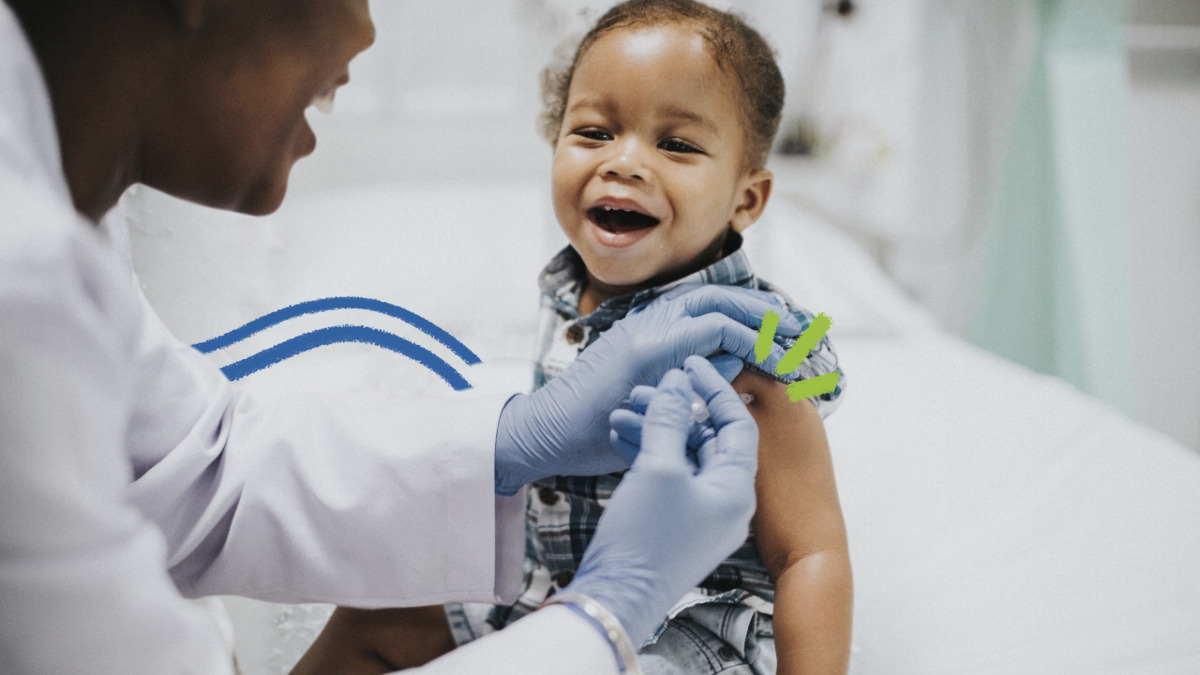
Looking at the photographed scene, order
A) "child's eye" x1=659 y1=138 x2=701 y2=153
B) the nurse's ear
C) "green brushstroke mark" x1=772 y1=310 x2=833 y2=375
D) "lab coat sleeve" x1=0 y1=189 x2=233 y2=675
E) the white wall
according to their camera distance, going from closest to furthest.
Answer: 1. "lab coat sleeve" x1=0 y1=189 x2=233 y2=675
2. the nurse's ear
3. "green brushstroke mark" x1=772 y1=310 x2=833 y2=375
4. "child's eye" x1=659 y1=138 x2=701 y2=153
5. the white wall

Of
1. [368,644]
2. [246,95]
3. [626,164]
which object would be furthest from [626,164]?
[368,644]

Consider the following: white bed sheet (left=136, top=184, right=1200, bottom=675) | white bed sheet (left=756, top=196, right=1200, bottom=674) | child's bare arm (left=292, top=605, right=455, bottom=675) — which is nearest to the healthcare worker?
child's bare arm (left=292, top=605, right=455, bottom=675)

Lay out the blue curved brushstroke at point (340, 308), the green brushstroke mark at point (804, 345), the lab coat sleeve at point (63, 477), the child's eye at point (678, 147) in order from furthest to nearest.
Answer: the blue curved brushstroke at point (340, 308), the child's eye at point (678, 147), the green brushstroke mark at point (804, 345), the lab coat sleeve at point (63, 477)

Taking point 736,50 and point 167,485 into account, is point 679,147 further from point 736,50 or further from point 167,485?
point 167,485

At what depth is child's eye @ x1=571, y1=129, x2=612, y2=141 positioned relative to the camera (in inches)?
32.2

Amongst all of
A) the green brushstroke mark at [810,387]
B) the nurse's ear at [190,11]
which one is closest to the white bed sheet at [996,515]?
the green brushstroke mark at [810,387]

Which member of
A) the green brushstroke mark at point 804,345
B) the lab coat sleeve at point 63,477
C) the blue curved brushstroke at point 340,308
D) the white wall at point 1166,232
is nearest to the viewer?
the lab coat sleeve at point 63,477

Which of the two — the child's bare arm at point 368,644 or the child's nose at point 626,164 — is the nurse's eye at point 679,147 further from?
the child's bare arm at point 368,644

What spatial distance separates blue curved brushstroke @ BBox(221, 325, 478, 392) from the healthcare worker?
12 cm

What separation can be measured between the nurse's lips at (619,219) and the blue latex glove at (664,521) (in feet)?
0.72

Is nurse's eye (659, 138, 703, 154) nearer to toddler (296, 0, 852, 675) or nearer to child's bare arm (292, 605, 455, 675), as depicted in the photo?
toddler (296, 0, 852, 675)

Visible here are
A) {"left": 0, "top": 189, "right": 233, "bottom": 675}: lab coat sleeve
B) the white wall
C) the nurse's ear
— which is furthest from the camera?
the white wall

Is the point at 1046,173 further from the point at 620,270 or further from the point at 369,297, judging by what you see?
the point at 369,297

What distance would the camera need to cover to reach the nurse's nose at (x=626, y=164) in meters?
0.77
